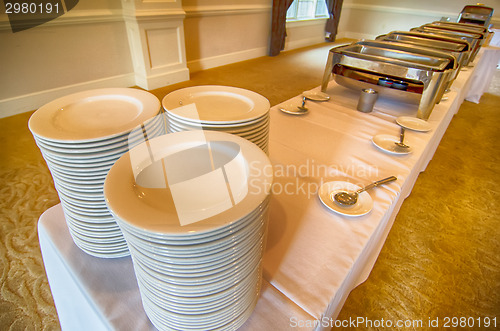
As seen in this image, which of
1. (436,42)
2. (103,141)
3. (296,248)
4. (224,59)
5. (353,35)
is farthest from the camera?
(353,35)

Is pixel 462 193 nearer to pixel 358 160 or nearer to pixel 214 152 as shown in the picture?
pixel 358 160

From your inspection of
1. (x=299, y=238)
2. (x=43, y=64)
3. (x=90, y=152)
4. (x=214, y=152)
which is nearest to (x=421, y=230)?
(x=299, y=238)

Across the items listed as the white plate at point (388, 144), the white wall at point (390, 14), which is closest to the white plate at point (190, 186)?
the white plate at point (388, 144)

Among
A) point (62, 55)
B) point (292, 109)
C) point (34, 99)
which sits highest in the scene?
point (292, 109)

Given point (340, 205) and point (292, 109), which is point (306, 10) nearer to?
point (292, 109)

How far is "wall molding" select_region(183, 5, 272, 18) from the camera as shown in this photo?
8.20 feet

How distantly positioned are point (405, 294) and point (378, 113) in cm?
57

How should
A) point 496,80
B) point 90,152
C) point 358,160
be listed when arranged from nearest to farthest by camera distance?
1. point 90,152
2. point 358,160
3. point 496,80

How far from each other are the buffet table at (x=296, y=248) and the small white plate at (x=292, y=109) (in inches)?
3.4

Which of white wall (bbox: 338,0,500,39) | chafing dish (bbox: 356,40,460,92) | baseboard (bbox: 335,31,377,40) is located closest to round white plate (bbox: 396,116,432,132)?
chafing dish (bbox: 356,40,460,92)

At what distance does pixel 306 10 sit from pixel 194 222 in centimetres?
483

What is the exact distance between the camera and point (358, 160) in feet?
2.06

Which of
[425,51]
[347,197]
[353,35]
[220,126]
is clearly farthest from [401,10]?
[220,126]

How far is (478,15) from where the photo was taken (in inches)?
89.4
